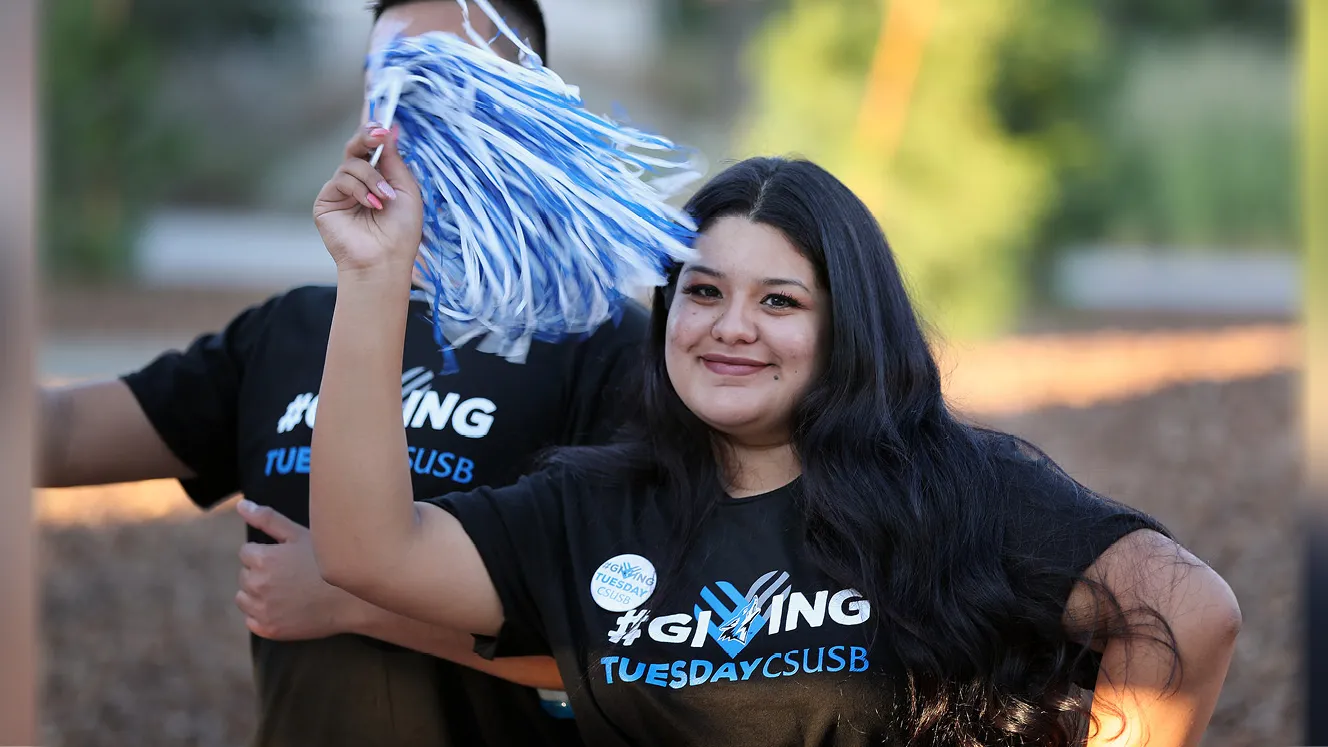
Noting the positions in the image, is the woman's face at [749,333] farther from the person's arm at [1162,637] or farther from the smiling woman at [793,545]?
the person's arm at [1162,637]

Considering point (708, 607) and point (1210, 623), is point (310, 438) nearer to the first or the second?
point (708, 607)

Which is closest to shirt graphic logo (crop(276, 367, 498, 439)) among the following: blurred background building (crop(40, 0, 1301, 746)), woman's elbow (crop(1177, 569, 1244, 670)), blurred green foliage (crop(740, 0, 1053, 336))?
blurred background building (crop(40, 0, 1301, 746))

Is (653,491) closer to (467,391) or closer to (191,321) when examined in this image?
(467,391)

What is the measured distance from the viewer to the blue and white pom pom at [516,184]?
80.2 inches

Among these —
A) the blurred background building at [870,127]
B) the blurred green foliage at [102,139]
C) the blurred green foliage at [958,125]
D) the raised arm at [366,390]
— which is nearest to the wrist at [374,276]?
the raised arm at [366,390]

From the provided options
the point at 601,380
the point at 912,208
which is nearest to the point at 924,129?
the point at 912,208

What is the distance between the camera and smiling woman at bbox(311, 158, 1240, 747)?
1.94 metres

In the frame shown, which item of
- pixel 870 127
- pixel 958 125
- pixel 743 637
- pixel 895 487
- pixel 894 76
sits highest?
pixel 894 76

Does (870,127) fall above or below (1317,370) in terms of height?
above

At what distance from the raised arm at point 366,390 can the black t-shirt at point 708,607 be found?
174 mm

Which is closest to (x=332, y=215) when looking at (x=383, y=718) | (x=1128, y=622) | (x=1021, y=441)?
(x=383, y=718)

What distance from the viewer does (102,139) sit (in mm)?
17766

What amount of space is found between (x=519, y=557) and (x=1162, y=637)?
95cm

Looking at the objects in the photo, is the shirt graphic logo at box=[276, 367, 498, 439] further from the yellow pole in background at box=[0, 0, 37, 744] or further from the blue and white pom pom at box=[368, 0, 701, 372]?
the yellow pole in background at box=[0, 0, 37, 744]
